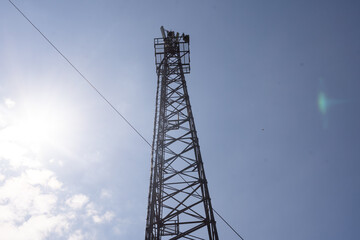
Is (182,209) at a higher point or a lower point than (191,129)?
lower

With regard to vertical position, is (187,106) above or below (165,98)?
below

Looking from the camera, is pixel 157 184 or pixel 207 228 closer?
pixel 207 228

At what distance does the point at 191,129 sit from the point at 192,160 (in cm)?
181

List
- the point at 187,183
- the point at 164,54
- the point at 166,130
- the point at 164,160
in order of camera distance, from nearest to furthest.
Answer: the point at 187,183
the point at 164,160
the point at 166,130
the point at 164,54

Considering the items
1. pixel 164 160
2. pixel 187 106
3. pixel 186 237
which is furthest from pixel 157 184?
pixel 187 106

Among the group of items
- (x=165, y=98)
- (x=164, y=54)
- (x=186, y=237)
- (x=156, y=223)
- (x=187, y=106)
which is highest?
(x=164, y=54)

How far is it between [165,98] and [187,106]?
1697 mm

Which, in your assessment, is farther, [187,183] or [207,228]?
[187,183]

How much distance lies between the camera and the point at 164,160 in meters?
10.8

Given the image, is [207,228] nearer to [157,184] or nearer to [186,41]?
[157,184]

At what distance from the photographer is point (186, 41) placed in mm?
15641

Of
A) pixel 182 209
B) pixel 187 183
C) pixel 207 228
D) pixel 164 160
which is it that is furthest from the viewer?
pixel 164 160

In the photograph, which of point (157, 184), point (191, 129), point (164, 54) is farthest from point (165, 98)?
point (157, 184)

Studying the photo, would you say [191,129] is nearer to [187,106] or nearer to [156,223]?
[187,106]
